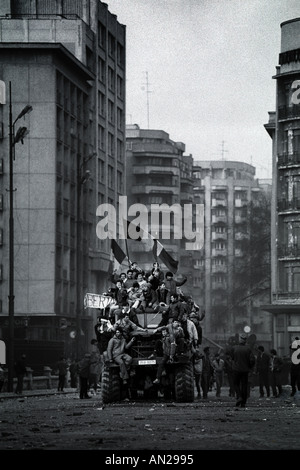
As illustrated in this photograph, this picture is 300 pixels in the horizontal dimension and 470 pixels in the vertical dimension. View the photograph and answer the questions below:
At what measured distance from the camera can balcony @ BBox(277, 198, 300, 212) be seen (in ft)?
308

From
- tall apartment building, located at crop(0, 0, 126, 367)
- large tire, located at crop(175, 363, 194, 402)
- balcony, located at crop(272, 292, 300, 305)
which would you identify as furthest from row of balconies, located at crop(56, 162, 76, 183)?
large tire, located at crop(175, 363, 194, 402)

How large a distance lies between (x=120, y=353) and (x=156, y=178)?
Result: 126m

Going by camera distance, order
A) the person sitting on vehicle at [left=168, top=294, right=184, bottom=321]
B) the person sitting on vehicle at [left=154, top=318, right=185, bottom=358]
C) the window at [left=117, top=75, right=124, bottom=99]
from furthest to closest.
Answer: the window at [left=117, top=75, right=124, bottom=99] → the person sitting on vehicle at [left=168, top=294, right=184, bottom=321] → the person sitting on vehicle at [left=154, top=318, right=185, bottom=358]

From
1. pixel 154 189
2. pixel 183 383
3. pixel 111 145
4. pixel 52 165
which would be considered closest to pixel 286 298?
pixel 52 165

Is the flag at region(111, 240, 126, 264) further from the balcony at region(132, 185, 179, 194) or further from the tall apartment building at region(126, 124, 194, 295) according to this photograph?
the balcony at region(132, 185, 179, 194)

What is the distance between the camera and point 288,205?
94.4 meters

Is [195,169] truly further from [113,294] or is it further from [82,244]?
[113,294]

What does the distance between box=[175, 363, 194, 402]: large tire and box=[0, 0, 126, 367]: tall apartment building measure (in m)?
46.5

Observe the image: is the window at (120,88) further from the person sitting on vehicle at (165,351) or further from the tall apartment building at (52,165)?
the person sitting on vehicle at (165,351)

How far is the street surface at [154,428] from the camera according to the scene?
1872cm

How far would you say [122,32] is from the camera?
118000 mm

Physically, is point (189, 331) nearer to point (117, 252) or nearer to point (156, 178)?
point (117, 252)

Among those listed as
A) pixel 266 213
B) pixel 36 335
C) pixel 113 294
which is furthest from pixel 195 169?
pixel 113 294

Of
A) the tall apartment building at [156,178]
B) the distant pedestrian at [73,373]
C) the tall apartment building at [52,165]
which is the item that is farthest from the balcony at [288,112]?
→ the tall apartment building at [156,178]
